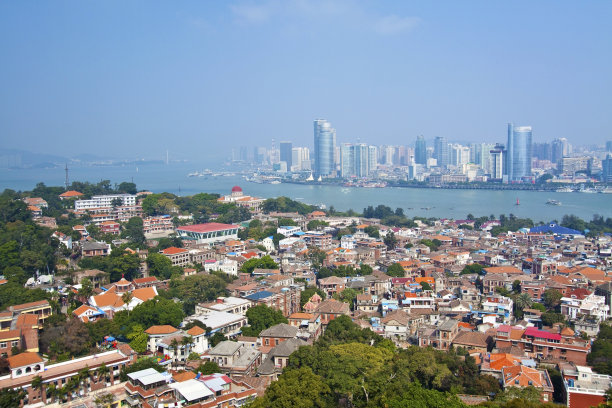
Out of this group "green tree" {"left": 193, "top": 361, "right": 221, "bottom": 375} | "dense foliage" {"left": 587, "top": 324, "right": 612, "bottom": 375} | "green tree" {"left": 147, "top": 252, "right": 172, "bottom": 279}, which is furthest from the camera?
"green tree" {"left": 147, "top": 252, "right": 172, "bottom": 279}

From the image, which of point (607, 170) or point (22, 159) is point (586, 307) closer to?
point (607, 170)

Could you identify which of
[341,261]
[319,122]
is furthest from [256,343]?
[319,122]

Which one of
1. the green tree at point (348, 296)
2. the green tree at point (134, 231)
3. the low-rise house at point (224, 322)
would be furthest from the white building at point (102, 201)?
the low-rise house at point (224, 322)

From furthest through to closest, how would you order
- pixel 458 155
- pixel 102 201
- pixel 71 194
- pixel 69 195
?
pixel 458 155 → pixel 71 194 → pixel 69 195 → pixel 102 201

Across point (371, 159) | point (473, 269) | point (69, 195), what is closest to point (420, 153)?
point (371, 159)

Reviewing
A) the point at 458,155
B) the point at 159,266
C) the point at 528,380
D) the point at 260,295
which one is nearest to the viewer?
the point at 528,380

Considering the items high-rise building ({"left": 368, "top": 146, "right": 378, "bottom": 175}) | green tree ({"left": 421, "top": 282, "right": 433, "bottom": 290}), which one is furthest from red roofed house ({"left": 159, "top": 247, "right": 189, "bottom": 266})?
high-rise building ({"left": 368, "top": 146, "right": 378, "bottom": 175})

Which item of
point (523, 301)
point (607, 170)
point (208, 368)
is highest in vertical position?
point (607, 170)

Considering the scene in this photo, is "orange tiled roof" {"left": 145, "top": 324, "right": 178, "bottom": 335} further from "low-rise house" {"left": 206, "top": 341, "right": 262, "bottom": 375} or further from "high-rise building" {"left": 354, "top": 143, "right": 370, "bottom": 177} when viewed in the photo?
"high-rise building" {"left": 354, "top": 143, "right": 370, "bottom": 177}
